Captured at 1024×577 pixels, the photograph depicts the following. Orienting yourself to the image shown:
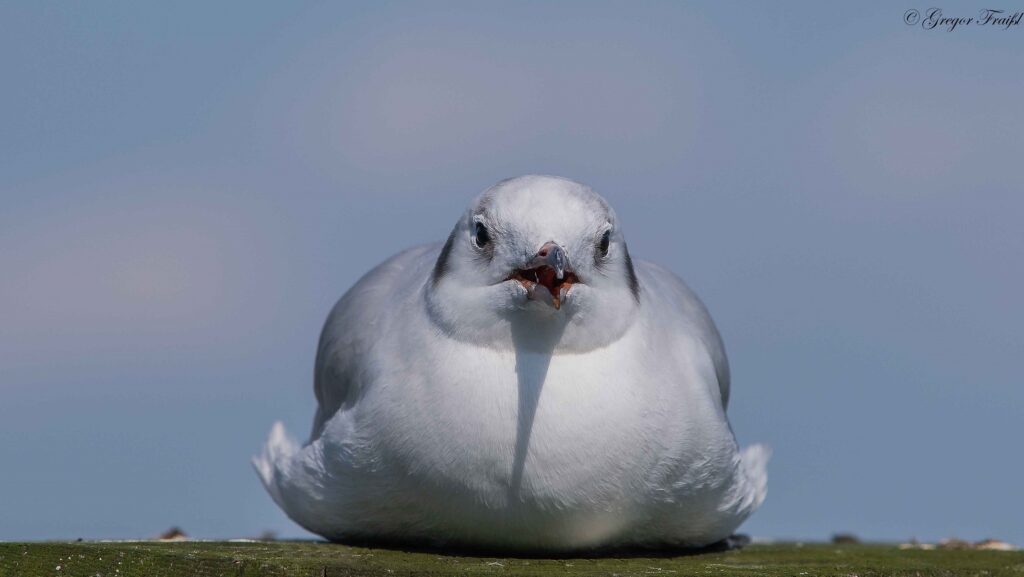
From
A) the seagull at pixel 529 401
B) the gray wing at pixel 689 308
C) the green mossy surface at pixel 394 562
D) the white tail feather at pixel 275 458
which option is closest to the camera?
the green mossy surface at pixel 394 562

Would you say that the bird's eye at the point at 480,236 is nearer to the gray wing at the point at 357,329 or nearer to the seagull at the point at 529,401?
the seagull at the point at 529,401

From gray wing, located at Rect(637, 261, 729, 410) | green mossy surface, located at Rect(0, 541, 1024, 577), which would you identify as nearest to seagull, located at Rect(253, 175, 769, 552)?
green mossy surface, located at Rect(0, 541, 1024, 577)

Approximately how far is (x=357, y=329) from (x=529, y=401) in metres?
1.24

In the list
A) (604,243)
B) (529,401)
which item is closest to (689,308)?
(604,243)

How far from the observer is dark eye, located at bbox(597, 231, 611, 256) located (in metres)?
6.40

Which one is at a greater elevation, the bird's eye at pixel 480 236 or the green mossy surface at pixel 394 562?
the bird's eye at pixel 480 236

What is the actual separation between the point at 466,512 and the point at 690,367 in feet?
4.17

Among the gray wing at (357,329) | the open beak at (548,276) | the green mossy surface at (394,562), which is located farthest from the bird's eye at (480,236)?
the green mossy surface at (394,562)

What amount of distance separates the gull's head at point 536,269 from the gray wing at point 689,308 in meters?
0.75

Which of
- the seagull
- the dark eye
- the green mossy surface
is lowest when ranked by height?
the green mossy surface

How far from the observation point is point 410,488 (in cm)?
668

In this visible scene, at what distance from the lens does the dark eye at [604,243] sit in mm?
6402

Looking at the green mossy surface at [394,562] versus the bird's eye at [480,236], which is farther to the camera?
the bird's eye at [480,236]

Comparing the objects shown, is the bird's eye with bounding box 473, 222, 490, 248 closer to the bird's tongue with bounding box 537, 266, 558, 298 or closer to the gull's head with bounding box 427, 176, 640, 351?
the gull's head with bounding box 427, 176, 640, 351
